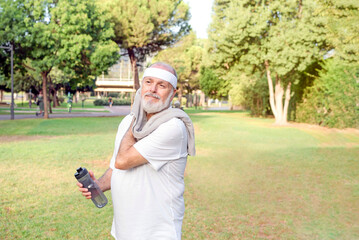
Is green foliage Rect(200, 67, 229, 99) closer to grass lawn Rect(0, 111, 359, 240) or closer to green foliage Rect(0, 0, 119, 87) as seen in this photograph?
green foliage Rect(0, 0, 119, 87)

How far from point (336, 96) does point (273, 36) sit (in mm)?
5340

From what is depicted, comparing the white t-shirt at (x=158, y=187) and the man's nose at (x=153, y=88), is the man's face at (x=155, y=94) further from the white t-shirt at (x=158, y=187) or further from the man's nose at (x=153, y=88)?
the white t-shirt at (x=158, y=187)

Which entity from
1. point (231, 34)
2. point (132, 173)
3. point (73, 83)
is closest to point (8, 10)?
point (73, 83)

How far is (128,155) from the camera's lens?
7.23 ft

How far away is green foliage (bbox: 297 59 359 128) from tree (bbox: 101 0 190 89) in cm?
1649

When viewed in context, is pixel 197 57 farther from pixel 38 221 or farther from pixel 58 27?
pixel 38 221

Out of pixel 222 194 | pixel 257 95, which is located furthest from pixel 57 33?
pixel 222 194

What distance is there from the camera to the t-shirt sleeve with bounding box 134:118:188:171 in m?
2.17

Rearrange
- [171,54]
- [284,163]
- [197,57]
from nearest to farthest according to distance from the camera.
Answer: [284,163] < [171,54] < [197,57]

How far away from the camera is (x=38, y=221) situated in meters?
5.38

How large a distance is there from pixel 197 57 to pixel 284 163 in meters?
53.1

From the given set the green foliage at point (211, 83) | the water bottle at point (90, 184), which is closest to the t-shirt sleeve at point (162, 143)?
the water bottle at point (90, 184)

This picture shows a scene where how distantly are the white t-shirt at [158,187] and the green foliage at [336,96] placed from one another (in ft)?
63.3

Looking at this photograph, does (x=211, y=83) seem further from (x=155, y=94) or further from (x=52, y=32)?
(x=155, y=94)
